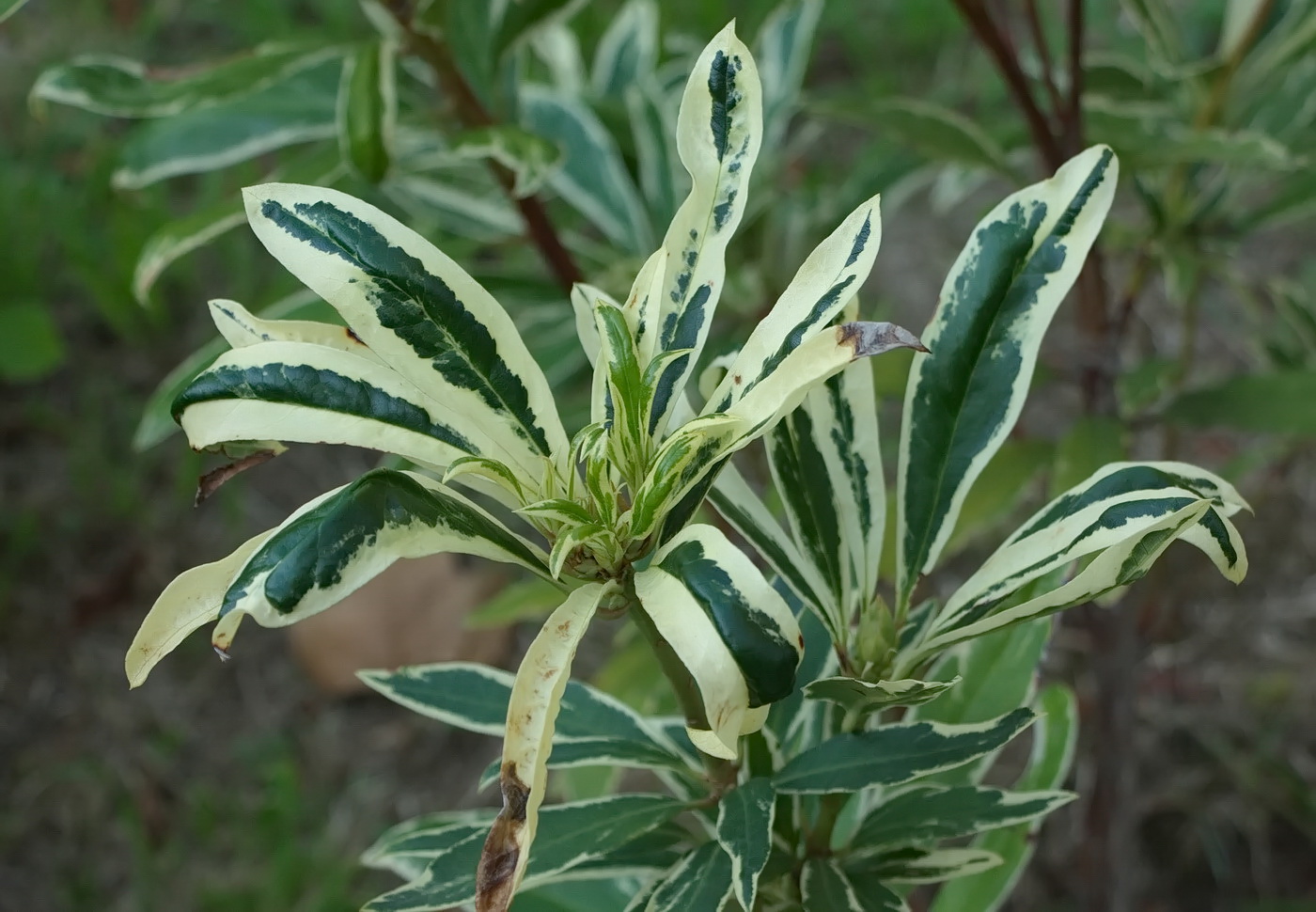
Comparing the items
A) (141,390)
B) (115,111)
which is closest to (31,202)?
(141,390)

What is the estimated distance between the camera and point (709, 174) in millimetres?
455

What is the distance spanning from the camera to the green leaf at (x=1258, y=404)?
867 mm

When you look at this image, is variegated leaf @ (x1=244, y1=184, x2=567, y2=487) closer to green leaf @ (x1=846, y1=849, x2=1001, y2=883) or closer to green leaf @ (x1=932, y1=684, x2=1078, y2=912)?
green leaf @ (x1=846, y1=849, x2=1001, y2=883)

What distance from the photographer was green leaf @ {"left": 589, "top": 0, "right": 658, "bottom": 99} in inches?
49.5

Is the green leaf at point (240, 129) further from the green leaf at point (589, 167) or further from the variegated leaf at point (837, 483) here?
the variegated leaf at point (837, 483)

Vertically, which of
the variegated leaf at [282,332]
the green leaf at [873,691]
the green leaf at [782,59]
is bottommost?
the green leaf at [873,691]

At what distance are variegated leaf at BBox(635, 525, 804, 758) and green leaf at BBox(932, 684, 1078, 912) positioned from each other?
405mm

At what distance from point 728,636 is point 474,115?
25.4 inches

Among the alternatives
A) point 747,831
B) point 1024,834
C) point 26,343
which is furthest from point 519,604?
point 26,343

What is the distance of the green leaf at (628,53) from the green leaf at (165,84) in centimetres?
42

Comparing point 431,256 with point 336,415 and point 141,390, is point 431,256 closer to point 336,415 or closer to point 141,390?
point 336,415

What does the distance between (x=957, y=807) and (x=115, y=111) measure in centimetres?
78

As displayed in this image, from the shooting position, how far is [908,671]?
0.52m

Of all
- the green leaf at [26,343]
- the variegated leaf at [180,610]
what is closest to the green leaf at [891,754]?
the variegated leaf at [180,610]
